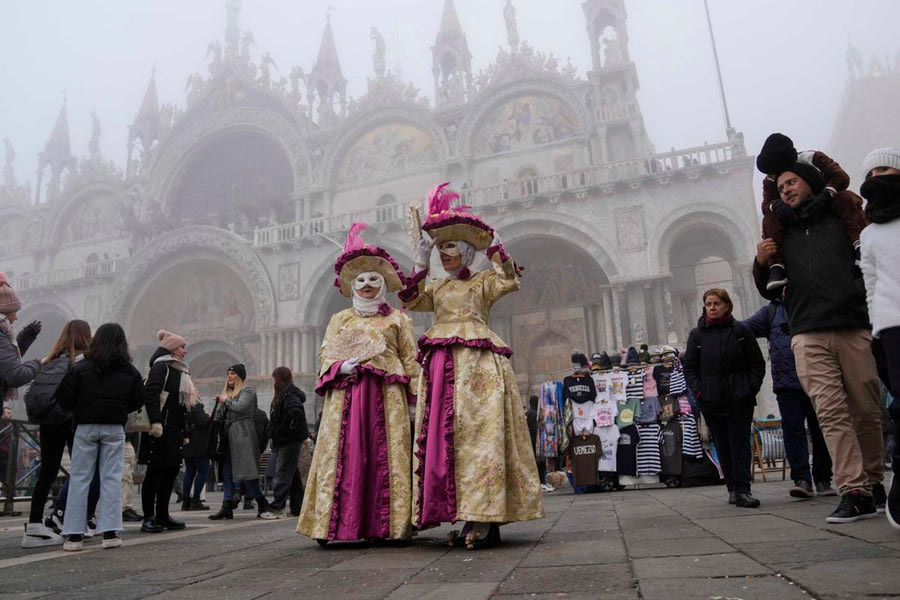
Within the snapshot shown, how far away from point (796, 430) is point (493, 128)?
1661cm

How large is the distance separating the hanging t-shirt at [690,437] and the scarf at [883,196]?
5.38 m

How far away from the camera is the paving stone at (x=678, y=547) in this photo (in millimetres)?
2704

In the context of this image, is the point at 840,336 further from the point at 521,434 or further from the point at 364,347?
the point at 364,347

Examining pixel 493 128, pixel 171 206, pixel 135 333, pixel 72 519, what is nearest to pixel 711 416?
pixel 72 519

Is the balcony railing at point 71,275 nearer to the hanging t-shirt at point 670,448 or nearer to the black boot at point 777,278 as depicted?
the hanging t-shirt at point 670,448

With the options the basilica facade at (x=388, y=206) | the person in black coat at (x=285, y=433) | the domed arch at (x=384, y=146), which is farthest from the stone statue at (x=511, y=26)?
the person in black coat at (x=285, y=433)

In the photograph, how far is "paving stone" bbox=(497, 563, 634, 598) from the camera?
7.04ft

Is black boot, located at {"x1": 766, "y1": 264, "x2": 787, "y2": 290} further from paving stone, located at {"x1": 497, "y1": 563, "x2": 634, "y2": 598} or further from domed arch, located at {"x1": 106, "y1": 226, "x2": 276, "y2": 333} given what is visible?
domed arch, located at {"x1": 106, "y1": 226, "x2": 276, "y2": 333}

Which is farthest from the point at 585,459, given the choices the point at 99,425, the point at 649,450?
the point at 99,425

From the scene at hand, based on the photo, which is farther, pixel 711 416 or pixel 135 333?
pixel 135 333

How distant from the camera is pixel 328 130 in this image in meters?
23.1

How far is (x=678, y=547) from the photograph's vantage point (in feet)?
9.40

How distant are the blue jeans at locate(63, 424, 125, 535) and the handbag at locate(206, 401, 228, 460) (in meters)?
2.49

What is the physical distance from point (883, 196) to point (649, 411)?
5726 millimetres
